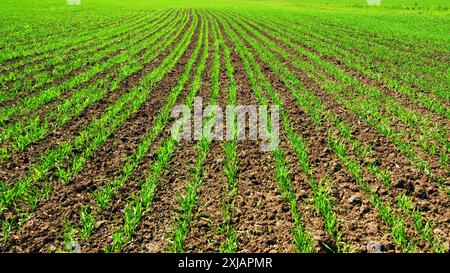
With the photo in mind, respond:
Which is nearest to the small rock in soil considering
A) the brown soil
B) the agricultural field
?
the agricultural field

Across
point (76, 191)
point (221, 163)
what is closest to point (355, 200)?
point (221, 163)

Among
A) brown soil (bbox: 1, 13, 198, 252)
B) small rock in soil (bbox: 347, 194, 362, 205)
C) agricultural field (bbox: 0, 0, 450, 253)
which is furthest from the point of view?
small rock in soil (bbox: 347, 194, 362, 205)

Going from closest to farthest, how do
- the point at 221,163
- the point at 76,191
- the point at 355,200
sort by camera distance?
the point at 355,200 → the point at 76,191 → the point at 221,163

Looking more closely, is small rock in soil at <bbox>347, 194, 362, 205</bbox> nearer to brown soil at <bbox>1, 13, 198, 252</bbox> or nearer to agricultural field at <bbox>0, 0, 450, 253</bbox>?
agricultural field at <bbox>0, 0, 450, 253</bbox>

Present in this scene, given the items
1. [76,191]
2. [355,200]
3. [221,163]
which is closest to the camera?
[355,200]

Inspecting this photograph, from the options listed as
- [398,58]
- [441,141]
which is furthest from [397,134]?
[398,58]

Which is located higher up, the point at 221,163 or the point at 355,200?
the point at 221,163

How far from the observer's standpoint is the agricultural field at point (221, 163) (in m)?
4.27

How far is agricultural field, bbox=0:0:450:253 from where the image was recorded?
427 centimetres

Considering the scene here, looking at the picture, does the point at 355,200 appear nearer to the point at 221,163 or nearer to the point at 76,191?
the point at 221,163

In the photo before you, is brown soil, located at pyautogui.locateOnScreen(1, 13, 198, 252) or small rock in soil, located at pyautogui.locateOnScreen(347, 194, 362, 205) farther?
small rock in soil, located at pyautogui.locateOnScreen(347, 194, 362, 205)

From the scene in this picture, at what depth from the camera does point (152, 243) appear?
413 cm

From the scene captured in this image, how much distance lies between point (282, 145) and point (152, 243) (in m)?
3.75

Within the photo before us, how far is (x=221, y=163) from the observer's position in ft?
20.4
